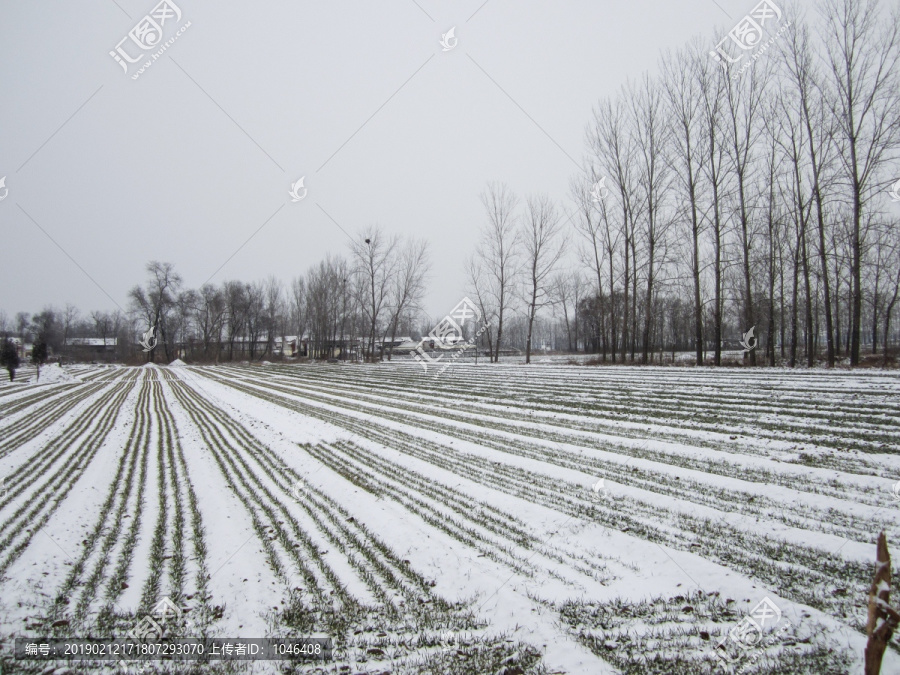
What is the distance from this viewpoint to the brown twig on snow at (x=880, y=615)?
186 cm

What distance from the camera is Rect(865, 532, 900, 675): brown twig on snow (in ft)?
6.09

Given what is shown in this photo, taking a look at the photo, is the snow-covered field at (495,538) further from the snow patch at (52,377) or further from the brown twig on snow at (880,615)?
the snow patch at (52,377)

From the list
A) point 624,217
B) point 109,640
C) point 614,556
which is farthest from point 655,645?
point 624,217

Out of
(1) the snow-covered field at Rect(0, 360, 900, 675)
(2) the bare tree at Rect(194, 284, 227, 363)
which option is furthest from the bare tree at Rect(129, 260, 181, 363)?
(1) the snow-covered field at Rect(0, 360, 900, 675)

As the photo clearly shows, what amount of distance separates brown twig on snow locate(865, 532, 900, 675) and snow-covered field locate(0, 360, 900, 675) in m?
1.84

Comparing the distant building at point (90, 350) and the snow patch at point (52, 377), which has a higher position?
the distant building at point (90, 350)

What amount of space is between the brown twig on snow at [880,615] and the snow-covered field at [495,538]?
1.84 m

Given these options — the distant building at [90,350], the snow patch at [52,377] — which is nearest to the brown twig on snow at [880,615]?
the snow patch at [52,377]

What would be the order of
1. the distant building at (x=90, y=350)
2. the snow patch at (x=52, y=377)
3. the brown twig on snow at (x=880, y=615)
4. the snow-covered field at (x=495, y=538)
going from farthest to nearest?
the distant building at (x=90, y=350) < the snow patch at (x=52, y=377) < the snow-covered field at (x=495, y=538) < the brown twig on snow at (x=880, y=615)

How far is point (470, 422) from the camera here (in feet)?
47.0

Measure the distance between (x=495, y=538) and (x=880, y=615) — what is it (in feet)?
15.1

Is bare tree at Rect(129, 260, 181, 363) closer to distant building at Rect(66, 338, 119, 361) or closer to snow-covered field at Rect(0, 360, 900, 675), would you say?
distant building at Rect(66, 338, 119, 361)

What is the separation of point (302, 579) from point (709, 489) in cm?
627

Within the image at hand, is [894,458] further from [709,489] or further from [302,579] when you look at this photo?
[302,579]
